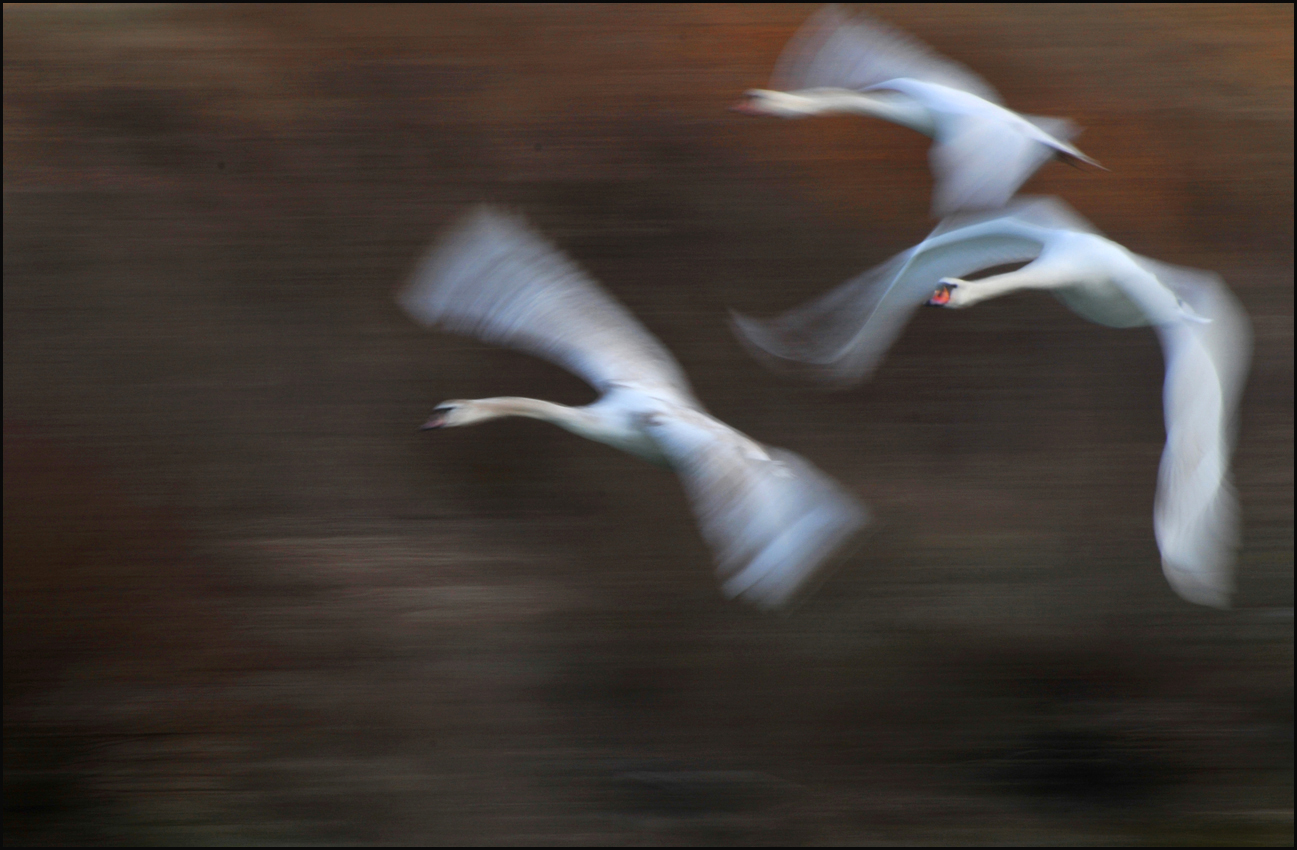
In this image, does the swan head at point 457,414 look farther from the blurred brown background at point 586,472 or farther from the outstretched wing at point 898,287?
the blurred brown background at point 586,472

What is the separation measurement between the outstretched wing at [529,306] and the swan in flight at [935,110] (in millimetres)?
459

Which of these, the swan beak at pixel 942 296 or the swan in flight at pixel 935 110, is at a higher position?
the swan in flight at pixel 935 110

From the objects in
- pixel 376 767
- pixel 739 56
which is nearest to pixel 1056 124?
pixel 739 56

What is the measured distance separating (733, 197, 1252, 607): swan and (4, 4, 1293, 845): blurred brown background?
0.98 metres

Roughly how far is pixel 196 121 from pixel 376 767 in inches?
69.8

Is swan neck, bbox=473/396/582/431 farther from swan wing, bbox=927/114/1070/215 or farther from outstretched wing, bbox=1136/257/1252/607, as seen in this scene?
outstretched wing, bbox=1136/257/1252/607

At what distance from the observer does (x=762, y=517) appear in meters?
1.57

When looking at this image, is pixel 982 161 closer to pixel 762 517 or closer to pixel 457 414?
pixel 762 517

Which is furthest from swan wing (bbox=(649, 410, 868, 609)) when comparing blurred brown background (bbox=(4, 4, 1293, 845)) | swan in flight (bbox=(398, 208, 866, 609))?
blurred brown background (bbox=(4, 4, 1293, 845))

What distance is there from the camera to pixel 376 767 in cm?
265

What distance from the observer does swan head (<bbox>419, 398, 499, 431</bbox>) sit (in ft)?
6.54

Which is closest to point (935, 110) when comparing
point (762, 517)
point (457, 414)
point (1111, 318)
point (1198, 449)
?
point (1111, 318)

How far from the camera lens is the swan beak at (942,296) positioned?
1897 mm

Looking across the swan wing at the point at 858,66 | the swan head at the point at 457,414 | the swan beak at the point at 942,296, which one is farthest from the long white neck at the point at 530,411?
the swan wing at the point at 858,66
